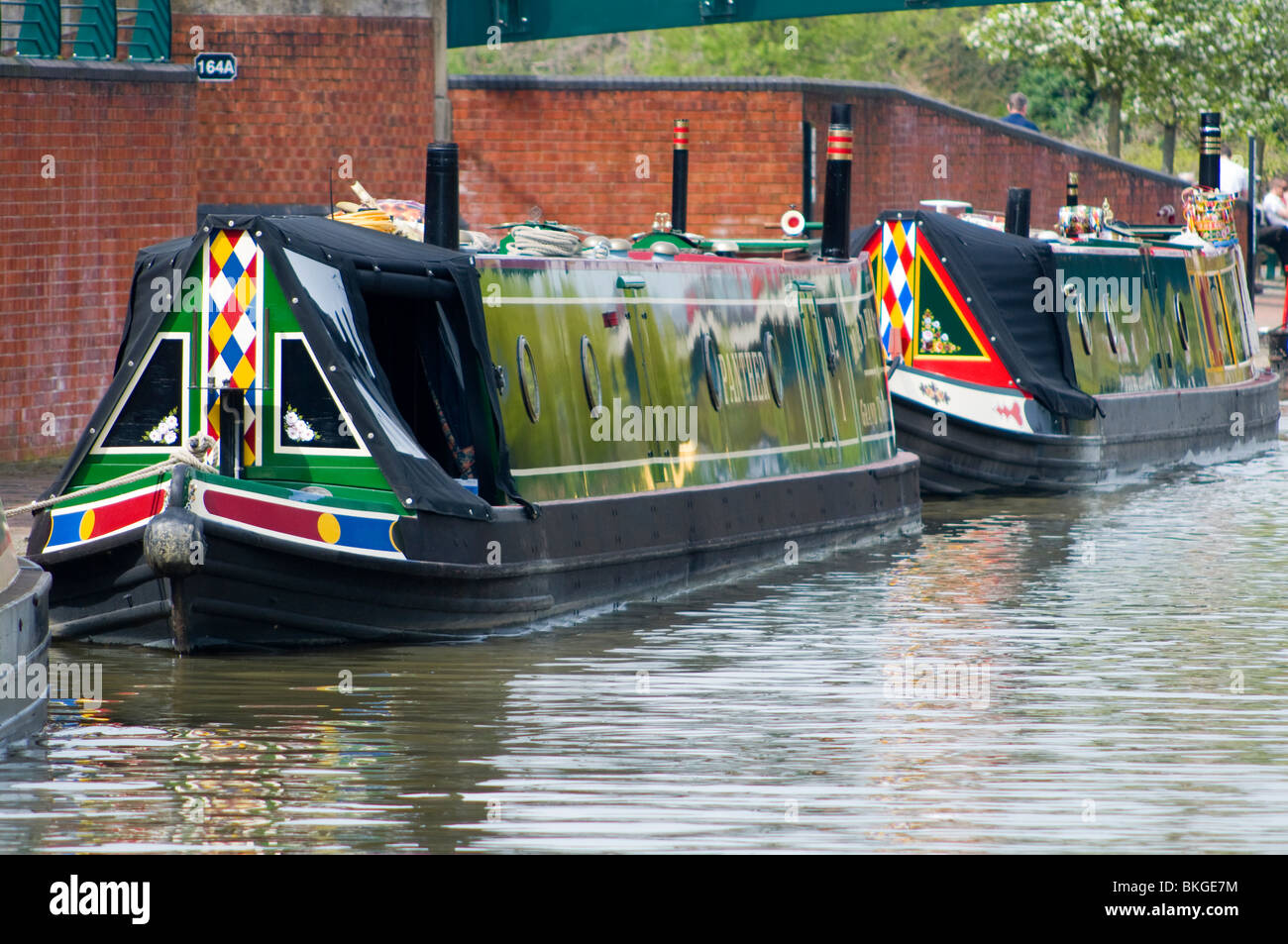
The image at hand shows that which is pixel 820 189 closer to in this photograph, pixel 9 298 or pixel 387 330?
pixel 9 298

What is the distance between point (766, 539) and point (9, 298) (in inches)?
230

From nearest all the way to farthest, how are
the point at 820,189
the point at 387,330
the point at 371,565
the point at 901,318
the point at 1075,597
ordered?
the point at 371,565
the point at 387,330
the point at 1075,597
the point at 901,318
the point at 820,189

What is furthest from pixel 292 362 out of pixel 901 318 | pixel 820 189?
pixel 820 189

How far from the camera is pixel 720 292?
555 inches

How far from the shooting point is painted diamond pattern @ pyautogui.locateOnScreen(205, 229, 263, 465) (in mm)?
10773

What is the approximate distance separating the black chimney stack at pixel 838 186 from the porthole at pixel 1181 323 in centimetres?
595

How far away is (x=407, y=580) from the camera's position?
10.8 metres

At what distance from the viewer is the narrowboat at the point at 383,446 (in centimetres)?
1049

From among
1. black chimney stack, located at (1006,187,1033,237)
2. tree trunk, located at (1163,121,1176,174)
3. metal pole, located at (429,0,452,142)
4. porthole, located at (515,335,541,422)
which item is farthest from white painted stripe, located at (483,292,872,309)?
tree trunk, located at (1163,121,1176,174)

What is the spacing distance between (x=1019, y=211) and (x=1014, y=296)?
1534 mm

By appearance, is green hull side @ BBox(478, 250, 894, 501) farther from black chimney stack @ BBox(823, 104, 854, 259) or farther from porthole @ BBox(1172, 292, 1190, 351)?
porthole @ BBox(1172, 292, 1190, 351)
